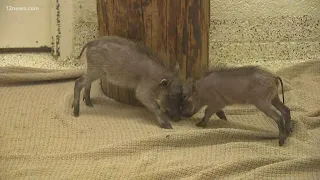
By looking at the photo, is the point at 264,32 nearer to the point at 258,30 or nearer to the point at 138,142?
the point at 258,30

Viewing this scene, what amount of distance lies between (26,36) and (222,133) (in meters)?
1.81

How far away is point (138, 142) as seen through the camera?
2746 millimetres

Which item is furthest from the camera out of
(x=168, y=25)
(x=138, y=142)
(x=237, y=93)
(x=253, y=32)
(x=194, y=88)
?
(x=253, y=32)

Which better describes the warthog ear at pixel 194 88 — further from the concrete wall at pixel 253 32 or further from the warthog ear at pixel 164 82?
the concrete wall at pixel 253 32

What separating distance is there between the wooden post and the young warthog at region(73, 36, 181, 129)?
4.7 inches

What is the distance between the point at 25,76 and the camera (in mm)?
3660

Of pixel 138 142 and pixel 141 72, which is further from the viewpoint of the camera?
pixel 141 72

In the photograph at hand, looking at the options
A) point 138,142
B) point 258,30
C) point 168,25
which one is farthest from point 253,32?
point 138,142

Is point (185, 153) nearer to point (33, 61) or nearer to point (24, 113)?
point (24, 113)

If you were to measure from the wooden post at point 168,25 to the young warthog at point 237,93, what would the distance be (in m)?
0.29

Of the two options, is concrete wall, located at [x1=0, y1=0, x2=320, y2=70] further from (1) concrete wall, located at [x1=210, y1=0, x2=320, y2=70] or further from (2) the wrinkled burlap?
(2) the wrinkled burlap

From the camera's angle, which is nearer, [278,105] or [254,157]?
[254,157]

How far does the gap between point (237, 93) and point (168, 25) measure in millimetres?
585

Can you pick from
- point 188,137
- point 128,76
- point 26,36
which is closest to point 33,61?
point 26,36
